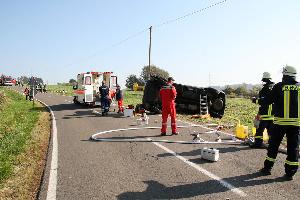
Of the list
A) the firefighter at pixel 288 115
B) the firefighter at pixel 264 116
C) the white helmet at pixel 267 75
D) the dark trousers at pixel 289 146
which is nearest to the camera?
the dark trousers at pixel 289 146

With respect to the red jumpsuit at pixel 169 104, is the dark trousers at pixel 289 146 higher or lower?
lower

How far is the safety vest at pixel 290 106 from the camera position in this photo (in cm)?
693

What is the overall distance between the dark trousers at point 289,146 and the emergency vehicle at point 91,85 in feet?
56.6

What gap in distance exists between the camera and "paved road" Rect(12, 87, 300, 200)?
5910 mm

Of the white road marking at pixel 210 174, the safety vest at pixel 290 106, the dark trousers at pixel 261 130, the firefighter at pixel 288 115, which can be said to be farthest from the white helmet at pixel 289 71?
the dark trousers at pixel 261 130

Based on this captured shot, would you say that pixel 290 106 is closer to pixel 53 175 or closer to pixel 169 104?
pixel 53 175

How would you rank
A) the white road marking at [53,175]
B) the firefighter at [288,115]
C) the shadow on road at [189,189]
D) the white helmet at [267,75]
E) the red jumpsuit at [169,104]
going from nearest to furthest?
the shadow on road at [189,189]
the white road marking at [53,175]
the firefighter at [288,115]
the white helmet at [267,75]
the red jumpsuit at [169,104]

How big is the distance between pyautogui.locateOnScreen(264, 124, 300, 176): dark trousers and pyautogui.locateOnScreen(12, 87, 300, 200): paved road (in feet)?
0.83

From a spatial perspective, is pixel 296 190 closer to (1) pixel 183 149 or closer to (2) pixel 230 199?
(2) pixel 230 199

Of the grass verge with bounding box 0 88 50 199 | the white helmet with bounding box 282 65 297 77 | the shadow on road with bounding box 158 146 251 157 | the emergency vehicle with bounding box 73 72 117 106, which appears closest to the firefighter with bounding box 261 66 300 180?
the white helmet with bounding box 282 65 297 77

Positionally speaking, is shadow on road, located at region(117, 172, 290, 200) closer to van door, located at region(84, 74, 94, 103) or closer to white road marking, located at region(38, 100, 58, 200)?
white road marking, located at region(38, 100, 58, 200)

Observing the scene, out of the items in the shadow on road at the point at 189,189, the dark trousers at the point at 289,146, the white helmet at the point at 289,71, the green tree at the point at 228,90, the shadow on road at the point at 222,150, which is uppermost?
the green tree at the point at 228,90

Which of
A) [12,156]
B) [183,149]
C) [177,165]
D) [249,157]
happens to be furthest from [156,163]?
[12,156]

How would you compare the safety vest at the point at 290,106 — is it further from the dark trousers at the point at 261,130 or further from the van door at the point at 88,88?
the van door at the point at 88,88
